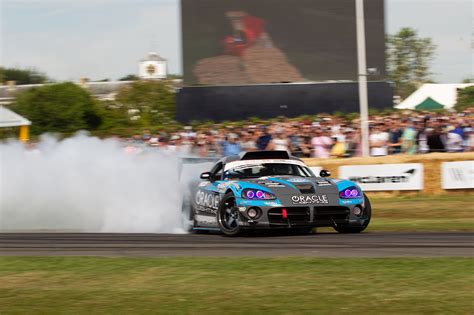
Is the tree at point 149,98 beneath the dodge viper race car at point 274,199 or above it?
above

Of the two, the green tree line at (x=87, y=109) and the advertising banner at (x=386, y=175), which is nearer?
the advertising banner at (x=386, y=175)

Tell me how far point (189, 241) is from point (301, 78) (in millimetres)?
38765

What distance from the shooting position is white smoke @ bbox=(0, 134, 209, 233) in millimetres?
15258

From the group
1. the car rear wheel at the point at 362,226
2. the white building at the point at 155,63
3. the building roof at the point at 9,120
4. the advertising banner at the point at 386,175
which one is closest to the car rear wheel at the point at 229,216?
the car rear wheel at the point at 362,226

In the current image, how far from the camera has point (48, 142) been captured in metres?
17.1

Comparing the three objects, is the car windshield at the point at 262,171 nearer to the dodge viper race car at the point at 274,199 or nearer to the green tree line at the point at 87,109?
the dodge viper race car at the point at 274,199

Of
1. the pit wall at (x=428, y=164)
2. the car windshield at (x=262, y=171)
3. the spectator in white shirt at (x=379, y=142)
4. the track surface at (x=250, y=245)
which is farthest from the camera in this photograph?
the spectator in white shirt at (x=379, y=142)

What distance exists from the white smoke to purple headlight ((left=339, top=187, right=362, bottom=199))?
3.81m

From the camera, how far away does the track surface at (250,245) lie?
9602 mm

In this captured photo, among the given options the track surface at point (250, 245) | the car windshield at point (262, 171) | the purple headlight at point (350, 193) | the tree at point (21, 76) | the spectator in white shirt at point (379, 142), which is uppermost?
the tree at point (21, 76)

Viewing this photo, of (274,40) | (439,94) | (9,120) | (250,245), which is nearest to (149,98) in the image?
(274,40)

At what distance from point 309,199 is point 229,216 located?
1183 millimetres

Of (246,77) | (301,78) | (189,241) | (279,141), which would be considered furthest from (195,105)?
(189,241)

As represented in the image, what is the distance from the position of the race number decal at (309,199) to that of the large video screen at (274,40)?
3639 centimetres
